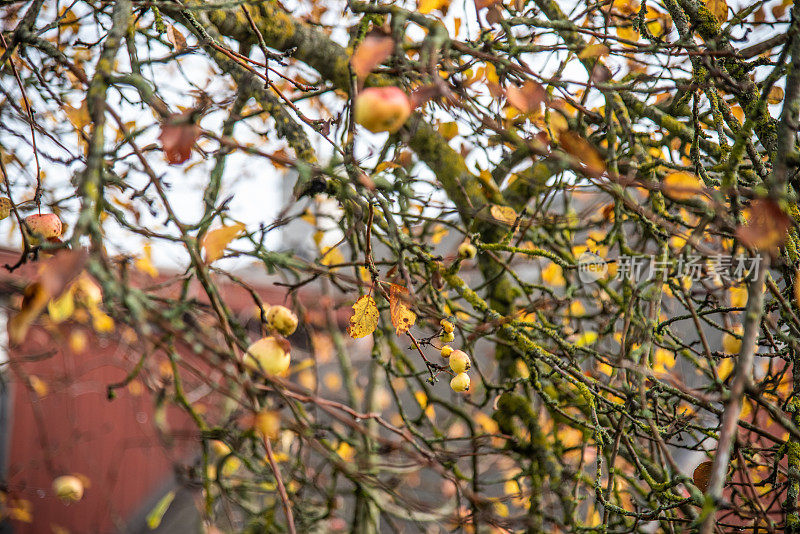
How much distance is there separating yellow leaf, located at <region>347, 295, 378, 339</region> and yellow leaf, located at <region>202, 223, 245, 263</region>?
242mm

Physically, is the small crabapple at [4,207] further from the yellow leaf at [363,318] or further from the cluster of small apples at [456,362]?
the cluster of small apples at [456,362]

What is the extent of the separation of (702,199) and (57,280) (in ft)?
4.35

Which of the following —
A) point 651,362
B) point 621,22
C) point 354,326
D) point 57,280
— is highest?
point 621,22

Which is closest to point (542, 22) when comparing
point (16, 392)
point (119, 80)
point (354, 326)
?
point (354, 326)

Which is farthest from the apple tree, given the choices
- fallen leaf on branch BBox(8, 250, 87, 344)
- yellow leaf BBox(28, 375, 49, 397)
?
yellow leaf BBox(28, 375, 49, 397)

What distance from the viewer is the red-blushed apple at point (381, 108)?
715 millimetres

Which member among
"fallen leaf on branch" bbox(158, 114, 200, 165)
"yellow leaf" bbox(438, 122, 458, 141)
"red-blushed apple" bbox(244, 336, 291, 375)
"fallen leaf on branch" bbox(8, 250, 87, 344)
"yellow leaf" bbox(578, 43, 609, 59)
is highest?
"yellow leaf" bbox(438, 122, 458, 141)

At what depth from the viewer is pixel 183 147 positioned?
718 mm

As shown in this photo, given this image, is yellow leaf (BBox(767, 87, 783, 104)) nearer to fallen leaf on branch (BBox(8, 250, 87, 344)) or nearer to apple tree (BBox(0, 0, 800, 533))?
apple tree (BBox(0, 0, 800, 533))

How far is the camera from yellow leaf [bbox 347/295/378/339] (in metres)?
1.00

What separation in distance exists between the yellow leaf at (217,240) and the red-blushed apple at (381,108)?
332mm

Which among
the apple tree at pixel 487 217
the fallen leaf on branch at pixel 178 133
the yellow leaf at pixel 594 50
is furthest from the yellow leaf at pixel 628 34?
the fallen leaf on branch at pixel 178 133

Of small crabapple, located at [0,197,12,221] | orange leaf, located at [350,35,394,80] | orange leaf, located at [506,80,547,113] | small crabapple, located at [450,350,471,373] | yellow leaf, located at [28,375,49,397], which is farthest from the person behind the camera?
yellow leaf, located at [28,375,49,397]

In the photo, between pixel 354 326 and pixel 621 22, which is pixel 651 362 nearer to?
pixel 354 326
